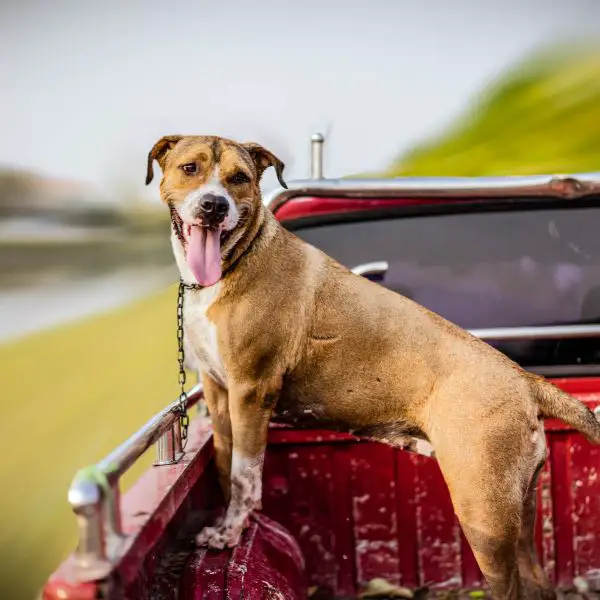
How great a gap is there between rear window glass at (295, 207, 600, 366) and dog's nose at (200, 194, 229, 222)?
0.91m

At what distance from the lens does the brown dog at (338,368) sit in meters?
2.26

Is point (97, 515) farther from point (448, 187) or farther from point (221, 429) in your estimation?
point (448, 187)

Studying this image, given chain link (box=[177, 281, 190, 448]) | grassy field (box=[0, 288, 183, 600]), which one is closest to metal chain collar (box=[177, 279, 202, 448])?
chain link (box=[177, 281, 190, 448])

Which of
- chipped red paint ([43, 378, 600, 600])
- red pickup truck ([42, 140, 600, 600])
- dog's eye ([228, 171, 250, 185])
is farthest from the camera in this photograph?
chipped red paint ([43, 378, 600, 600])

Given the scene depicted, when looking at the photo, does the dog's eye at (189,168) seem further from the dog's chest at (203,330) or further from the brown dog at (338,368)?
the dog's chest at (203,330)

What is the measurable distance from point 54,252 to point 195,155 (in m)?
27.1

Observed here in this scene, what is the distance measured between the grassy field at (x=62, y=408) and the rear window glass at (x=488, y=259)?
8.33 metres

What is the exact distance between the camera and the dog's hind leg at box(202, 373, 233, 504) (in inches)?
105

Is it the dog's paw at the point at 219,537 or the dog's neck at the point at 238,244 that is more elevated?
the dog's neck at the point at 238,244

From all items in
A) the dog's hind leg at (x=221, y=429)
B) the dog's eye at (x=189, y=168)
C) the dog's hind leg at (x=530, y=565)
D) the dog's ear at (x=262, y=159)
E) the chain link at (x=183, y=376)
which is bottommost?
the dog's hind leg at (x=530, y=565)

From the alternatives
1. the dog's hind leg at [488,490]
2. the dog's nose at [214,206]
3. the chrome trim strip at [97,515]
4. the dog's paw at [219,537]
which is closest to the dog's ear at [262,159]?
the dog's nose at [214,206]

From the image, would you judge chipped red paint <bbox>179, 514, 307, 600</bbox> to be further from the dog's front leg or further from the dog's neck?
the dog's neck

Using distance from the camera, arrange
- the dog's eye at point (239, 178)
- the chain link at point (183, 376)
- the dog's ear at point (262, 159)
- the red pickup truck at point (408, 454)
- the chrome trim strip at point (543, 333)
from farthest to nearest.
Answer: the chrome trim strip at point (543, 333), the dog's ear at point (262, 159), the dog's eye at point (239, 178), the chain link at point (183, 376), the red pickup truck at point (408, 454)

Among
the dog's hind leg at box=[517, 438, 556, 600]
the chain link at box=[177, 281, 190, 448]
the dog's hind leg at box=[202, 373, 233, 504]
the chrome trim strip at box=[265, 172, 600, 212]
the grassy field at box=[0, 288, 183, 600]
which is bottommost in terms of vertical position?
the grassy field at box=[0, 288, 183, 600]
